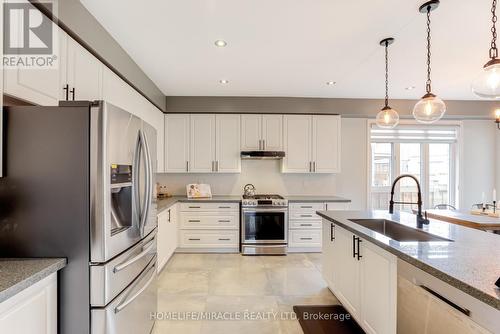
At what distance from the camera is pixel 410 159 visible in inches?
209

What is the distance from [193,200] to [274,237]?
1456 mm

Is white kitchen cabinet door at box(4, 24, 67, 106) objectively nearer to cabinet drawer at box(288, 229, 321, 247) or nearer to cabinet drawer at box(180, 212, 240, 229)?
cabinet drawer at box(180, 212, 240, 229)

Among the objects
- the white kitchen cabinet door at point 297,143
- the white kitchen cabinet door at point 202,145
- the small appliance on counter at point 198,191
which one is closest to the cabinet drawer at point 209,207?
the small appliance on counter at point 198,191

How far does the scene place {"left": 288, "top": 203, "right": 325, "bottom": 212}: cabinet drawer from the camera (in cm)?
449

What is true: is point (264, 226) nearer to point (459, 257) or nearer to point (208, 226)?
point (208, 226)

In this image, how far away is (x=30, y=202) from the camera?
148 centimetres

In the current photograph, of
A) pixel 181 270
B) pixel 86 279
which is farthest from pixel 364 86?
pixel 86 279

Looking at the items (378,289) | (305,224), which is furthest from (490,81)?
(305,224)

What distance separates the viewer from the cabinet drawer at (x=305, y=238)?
4.47m

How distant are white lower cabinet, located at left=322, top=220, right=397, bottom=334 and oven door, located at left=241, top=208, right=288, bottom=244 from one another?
62.2 inches

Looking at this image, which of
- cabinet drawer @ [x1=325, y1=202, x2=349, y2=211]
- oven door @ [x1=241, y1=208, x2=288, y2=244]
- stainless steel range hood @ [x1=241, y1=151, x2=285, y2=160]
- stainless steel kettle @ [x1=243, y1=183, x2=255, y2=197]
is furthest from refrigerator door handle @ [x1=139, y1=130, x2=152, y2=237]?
cabinet drawer @ [x1=325, y1=202, x2=349, y2=211]

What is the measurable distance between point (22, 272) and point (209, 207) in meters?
3.19

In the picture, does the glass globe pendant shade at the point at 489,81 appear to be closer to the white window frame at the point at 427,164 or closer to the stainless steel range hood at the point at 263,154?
the stainless steel range hood at the point at 263,154

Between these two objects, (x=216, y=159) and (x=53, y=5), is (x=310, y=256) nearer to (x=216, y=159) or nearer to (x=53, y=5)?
(x=216, y=159)
